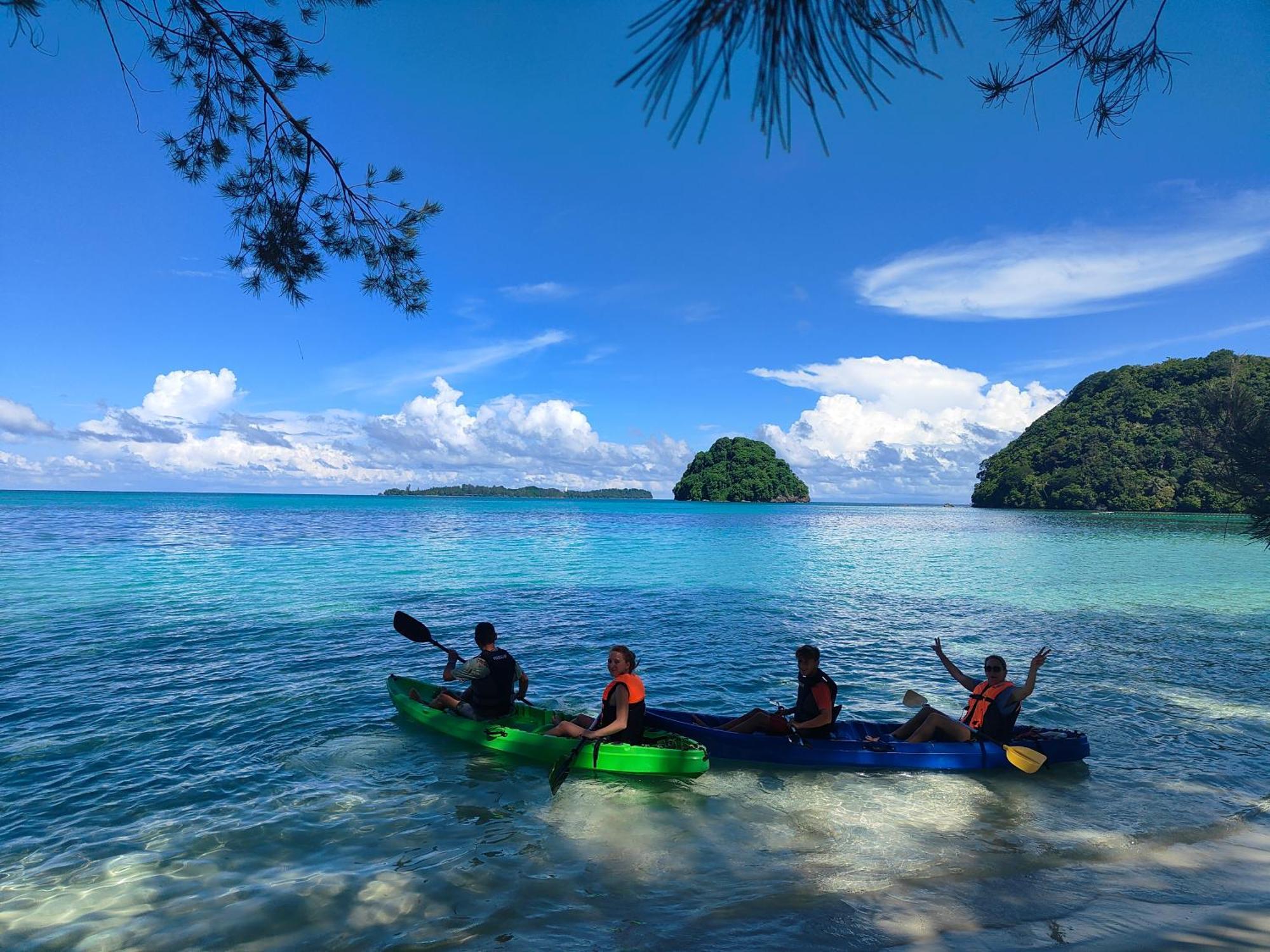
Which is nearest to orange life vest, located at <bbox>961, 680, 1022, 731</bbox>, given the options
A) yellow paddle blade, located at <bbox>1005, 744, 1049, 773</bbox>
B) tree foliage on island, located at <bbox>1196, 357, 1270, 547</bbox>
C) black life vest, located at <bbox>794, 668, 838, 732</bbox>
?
yellow paddle blade, located at <bbox>1005, 744, 1049, 773</bbox>

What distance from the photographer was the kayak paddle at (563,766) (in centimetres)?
789

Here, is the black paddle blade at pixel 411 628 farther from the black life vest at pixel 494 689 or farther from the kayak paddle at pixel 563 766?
the kayak paddle at pixel 563 766

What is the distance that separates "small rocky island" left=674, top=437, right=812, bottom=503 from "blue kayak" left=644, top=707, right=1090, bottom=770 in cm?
17835

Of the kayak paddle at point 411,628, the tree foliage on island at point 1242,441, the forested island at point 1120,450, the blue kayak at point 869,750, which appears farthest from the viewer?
the forested island at point 1120,450

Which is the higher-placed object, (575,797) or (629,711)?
(629,711)

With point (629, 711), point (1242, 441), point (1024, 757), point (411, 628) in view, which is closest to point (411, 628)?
point (411, 628)

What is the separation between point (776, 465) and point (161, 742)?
186707mm

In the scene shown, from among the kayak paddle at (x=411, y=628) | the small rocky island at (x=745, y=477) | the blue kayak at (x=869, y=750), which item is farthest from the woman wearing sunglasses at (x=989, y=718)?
the small rocky island at (x=745, y=477)

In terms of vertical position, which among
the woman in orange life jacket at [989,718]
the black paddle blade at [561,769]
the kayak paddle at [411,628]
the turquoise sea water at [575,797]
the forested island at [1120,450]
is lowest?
the turquoise sea water at [575,797]

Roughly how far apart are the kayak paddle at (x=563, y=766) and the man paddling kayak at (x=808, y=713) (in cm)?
189

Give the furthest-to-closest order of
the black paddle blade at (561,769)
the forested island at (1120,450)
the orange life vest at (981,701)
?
the forested island at (1120,450) → the orange life vest at (981,701) → the black paddle blade at (561,769)

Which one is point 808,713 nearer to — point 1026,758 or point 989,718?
point 989,718

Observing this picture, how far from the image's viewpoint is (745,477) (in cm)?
18700

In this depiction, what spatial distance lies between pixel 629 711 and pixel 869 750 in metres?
3.09
